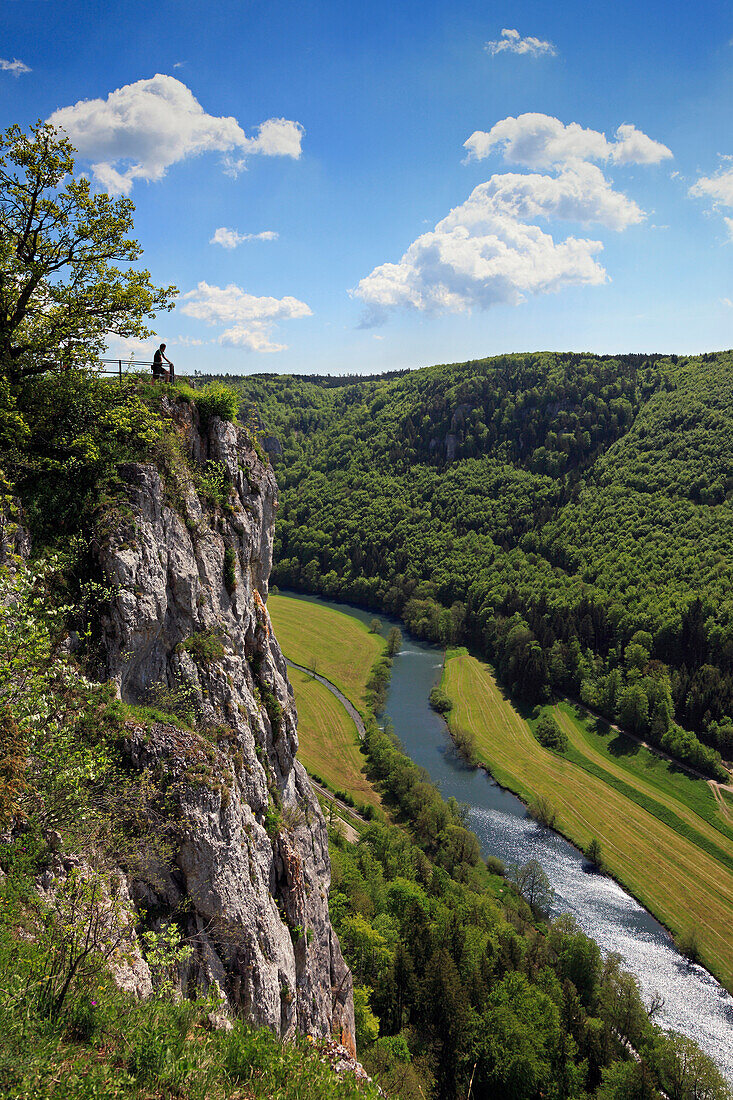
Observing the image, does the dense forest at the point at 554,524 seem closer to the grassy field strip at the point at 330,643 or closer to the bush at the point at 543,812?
the grassy field strip at the point at 330,643

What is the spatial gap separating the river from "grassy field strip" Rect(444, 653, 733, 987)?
175 cm

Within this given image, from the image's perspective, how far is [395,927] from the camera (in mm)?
37938

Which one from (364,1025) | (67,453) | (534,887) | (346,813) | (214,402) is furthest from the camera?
(346,813)

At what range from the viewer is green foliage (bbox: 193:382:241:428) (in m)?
18.8

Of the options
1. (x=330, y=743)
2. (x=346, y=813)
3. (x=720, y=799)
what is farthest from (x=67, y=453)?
(x=720, y=799)

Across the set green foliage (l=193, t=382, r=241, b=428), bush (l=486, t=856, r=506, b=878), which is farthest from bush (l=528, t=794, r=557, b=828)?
green foliage (l=193, t=382, r=241, b=428)

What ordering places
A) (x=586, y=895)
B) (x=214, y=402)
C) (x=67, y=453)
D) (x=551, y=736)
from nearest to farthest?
(x=67, y=453), (x=214, y=402), (x=586, y=895), (x=551, y=736)

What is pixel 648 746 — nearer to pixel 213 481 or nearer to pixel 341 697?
pixel 341 697

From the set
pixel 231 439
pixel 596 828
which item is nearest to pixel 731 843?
pixel 596 828

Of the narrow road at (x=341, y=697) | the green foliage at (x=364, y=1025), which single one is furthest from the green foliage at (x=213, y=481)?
the narrow road at (x=341, y=697)

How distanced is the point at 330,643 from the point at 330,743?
112 ft

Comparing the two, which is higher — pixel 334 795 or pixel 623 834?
Result: pixel 623 834

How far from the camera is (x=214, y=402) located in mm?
19016

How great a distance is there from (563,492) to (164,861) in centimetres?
13295
